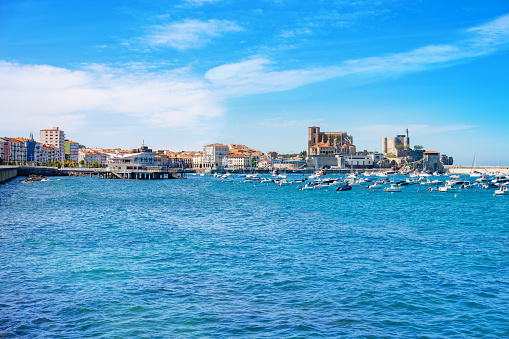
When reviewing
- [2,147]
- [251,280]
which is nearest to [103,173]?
[2,147]

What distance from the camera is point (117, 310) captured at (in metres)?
15.4

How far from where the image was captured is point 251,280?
752 inches

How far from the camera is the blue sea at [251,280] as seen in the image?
46.4ft

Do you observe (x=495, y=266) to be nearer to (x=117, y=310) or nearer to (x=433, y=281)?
(x=433, y=281)

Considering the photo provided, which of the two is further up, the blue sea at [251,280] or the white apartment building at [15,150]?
the white apartment building at [15,150]

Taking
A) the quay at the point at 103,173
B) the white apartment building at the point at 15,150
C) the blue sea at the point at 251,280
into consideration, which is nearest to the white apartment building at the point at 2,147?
the white apartment building at the point at 15,150

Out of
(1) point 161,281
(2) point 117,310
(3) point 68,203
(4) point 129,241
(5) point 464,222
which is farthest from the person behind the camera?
(3) point 68,203

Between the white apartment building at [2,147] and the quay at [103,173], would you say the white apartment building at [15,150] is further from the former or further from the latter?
the quay at [103,173]

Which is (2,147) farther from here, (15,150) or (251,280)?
(251,280)

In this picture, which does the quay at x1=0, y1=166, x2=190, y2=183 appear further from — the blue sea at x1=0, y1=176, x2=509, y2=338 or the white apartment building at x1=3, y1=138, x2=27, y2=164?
the blue sea at x1=0, y1=176, x2=509, y2=338

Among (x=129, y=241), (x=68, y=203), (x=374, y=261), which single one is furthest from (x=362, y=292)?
(x=68, y=203)

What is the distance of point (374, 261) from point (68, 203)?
4270cm

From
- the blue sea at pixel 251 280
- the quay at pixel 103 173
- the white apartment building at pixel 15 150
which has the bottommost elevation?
the blue sea at pixel 251 280

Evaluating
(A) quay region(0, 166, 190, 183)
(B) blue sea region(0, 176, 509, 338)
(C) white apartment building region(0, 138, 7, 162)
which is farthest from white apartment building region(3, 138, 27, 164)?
(B) blue sea region(0, 176, 509, 338)
